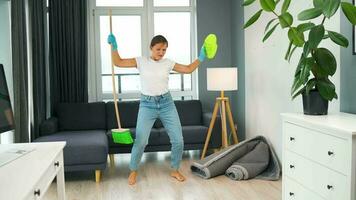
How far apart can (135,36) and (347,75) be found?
3.57 metres

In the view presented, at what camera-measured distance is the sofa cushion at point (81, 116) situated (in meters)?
5.35

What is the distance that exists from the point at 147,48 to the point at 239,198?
120 inches

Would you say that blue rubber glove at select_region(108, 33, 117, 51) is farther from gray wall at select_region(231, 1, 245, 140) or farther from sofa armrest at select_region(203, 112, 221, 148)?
gray wall at select_region(231, 1, 245, 140)

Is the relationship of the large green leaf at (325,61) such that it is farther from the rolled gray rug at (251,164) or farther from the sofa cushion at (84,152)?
the sofa cushion at (84,152)

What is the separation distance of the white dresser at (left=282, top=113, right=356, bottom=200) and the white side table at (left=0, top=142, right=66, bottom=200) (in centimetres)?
154

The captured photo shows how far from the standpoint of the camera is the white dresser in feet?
7.22

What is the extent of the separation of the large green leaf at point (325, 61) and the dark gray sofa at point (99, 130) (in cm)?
238

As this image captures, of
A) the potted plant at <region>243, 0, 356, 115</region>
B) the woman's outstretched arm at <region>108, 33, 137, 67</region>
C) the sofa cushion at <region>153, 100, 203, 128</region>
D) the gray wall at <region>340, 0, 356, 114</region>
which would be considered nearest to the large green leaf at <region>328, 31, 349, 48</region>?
the potted plant at <region>243, 0, 356, 115</region>

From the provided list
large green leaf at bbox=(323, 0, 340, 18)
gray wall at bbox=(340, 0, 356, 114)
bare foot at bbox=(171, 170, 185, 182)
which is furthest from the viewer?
bare foot at bbox=(171, 170, 185, 182)

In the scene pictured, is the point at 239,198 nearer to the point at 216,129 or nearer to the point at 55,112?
the point at 216,129

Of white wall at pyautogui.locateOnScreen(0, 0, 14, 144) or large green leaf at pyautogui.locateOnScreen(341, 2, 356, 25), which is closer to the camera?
large green leaf at pyautogui.locateOnScreen(341, 2, 356, 25)

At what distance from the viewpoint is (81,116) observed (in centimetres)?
541

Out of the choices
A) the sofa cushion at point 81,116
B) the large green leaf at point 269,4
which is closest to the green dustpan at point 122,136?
the sofa cushion at point 81,116

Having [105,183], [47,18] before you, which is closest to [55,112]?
[47,18]
